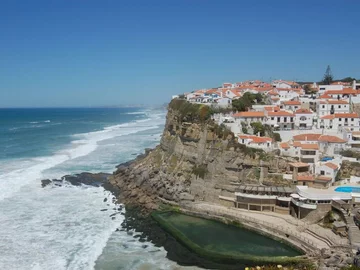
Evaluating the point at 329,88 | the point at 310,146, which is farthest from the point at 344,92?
the point at 310,146

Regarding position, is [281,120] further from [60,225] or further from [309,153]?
[60,225]

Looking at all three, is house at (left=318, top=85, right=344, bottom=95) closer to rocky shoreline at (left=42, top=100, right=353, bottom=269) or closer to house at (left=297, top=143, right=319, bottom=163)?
house at (left=297, top=143, right=319, bottom=163)

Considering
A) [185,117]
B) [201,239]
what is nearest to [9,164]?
[185,117]

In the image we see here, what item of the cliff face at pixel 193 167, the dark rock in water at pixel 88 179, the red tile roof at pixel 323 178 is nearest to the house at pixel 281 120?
the cliff face at pixel 193 167

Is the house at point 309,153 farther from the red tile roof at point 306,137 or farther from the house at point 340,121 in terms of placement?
the house at point 340,121

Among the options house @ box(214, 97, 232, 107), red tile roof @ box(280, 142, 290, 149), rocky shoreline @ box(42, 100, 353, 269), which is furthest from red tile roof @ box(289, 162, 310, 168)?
house @ box(214, 97, 232, 107)

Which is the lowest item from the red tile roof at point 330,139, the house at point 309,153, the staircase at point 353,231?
the staircase at point 353,231
